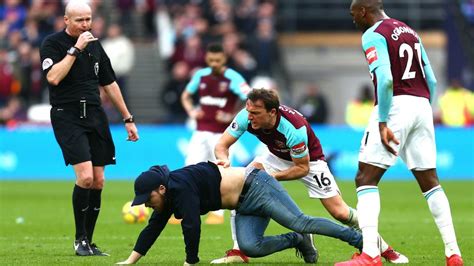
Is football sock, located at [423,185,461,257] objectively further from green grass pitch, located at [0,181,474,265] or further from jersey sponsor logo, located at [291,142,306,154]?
jersey sponsor logo, located at [291,142,306,154]

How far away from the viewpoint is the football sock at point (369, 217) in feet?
34.5

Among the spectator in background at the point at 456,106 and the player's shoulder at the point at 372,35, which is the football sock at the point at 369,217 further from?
the spectator in background at the point at 456,106

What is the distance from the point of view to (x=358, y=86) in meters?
33.2

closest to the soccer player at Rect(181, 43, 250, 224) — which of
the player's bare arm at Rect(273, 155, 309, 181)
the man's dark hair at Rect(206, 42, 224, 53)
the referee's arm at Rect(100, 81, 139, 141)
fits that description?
the man's dark hair at Rect(206, 42, 224, 53)

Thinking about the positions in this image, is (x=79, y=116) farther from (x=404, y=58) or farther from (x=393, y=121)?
(x=404, y=58)

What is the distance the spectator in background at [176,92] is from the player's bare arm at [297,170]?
53.9ft

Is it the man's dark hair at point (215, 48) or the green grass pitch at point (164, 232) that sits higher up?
the man's dark hair at point (215, 48)

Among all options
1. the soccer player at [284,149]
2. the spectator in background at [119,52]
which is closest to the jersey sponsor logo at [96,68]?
the soccer player at [284,149]

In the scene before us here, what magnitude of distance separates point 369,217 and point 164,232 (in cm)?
519

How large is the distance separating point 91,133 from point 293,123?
2311 mm

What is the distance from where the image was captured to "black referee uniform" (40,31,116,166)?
12203 mm

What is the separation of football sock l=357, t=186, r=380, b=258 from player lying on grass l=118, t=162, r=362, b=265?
0.46 meters

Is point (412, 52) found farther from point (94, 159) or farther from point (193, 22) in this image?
point (193, 22)

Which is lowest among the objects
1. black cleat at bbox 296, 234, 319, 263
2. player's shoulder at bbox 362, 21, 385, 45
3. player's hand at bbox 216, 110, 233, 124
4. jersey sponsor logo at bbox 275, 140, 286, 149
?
player's hand at bbox 216, 110, 233, 124
